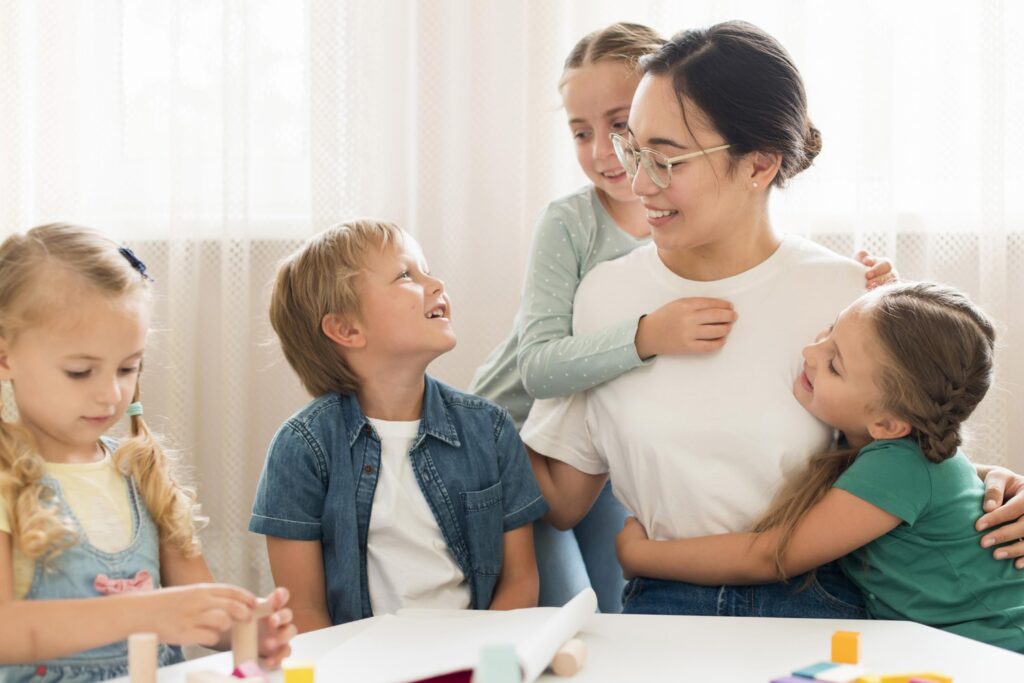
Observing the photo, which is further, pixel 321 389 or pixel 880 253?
pixel 880 253

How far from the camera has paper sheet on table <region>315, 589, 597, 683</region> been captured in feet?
3.44

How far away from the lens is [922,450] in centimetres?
145

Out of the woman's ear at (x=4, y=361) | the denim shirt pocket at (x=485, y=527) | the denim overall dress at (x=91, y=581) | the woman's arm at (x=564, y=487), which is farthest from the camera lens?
the woman's arm at (x=564, y=487)

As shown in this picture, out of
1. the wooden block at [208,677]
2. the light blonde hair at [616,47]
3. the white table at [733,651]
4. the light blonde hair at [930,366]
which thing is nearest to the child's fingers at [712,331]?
the light blonde hair at [930,366]

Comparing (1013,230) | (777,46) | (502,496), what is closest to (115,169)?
(502,496)

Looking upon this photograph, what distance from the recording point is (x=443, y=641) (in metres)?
1.18

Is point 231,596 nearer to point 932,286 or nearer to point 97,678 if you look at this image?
point 97,678

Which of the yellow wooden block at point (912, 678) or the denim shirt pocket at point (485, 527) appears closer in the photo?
the yellow wooden block at point (912, 678)

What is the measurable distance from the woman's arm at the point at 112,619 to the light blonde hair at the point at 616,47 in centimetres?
119

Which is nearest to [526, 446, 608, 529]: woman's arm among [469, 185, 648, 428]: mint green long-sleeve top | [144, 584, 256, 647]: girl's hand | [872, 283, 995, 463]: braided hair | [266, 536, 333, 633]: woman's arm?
[469, 185, 648, 428]: mint green long-sleeve top

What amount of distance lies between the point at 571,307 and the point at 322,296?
0.40 m

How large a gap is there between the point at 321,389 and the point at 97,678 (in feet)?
1.87

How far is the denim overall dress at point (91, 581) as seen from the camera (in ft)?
4.24

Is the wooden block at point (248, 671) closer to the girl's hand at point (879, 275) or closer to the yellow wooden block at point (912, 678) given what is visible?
the yellow wooden block at point (912, 678)
